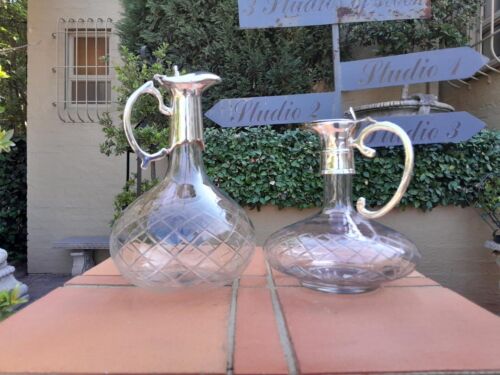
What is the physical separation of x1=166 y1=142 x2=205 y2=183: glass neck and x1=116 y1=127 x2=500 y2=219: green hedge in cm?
167

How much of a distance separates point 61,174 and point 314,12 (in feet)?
9.05

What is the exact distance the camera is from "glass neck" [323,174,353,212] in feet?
2.35

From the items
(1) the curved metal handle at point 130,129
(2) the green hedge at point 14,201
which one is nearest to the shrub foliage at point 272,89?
(1) the curved metal handle at point 130,129

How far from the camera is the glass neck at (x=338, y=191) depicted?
0.72 m

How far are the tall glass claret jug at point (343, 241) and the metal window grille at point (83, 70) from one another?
325cm

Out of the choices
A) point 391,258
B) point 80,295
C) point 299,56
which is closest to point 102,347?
point 80,295

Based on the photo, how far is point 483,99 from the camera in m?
3.05

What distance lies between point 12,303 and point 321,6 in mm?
2232

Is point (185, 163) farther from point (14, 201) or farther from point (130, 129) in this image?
point (14, 201)

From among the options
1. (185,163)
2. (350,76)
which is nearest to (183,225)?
(185,163)

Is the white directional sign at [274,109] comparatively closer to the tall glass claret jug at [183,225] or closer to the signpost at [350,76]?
the signpost at [350,76]

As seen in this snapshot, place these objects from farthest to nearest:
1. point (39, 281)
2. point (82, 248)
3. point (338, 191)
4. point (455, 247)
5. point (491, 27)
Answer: point (39, 281)
point (82, 248)
point (491, 27)
point (455, 247)
point (338, 191)

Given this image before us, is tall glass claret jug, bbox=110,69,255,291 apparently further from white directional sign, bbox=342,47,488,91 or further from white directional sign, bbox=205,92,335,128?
white directional sign, bbox=342,47,488,91

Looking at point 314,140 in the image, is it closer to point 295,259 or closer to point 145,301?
point 295,259
